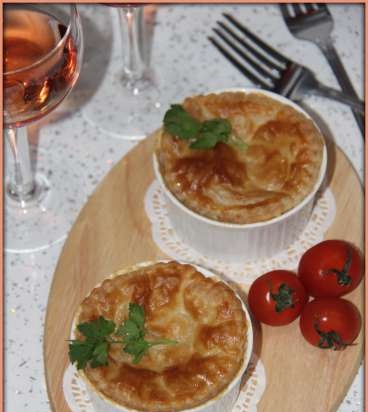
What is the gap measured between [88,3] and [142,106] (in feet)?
1.29

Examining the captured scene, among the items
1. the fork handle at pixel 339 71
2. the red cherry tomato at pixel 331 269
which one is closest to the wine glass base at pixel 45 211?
the red cherry tomato at pixel 331 269

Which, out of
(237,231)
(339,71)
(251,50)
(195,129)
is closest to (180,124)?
(195,129)

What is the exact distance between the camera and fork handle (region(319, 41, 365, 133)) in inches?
117

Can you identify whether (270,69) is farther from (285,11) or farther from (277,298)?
(277,298)

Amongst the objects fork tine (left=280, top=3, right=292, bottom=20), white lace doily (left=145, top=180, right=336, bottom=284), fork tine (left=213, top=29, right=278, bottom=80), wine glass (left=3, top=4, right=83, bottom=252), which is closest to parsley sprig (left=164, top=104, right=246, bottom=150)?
white lace doily (left=145, top=180, right=336, bottom=284)

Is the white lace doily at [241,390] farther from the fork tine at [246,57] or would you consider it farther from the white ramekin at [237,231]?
the fork tine at [246,57]

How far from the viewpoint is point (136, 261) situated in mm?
2689

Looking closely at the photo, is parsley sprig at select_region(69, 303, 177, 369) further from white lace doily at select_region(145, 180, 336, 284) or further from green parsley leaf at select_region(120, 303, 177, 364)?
white lace doily at select_region(145, 180, 336, 284)

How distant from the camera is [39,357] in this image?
8.45 ft

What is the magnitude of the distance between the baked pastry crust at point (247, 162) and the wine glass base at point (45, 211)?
1.12 feet

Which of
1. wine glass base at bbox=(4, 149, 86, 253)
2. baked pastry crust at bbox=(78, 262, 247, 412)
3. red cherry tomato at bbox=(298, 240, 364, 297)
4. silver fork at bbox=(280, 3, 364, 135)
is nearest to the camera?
baked pastry crust at bbox=(78, 262, 247, 412)

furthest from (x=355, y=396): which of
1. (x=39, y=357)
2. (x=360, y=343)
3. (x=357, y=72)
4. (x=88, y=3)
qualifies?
(x=88, y=3)

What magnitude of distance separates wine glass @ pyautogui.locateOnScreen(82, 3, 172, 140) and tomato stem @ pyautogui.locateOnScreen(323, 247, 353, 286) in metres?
0.79

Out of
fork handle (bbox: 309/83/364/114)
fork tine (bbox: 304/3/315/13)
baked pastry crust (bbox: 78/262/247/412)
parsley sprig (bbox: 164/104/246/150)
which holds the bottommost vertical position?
baked pastry crust (bbox: 78/262/247/412)
